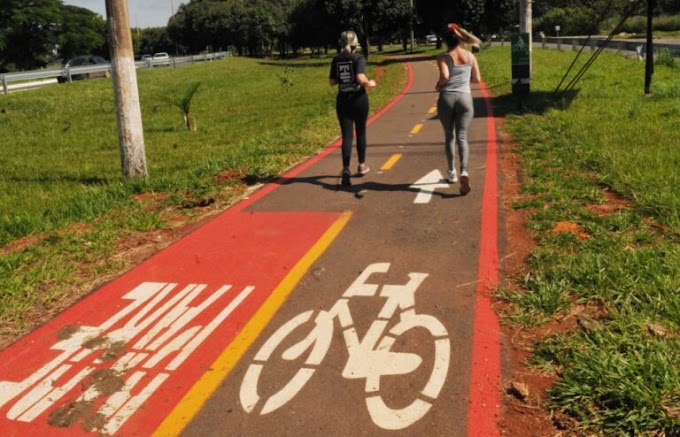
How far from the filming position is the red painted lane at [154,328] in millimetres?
3545

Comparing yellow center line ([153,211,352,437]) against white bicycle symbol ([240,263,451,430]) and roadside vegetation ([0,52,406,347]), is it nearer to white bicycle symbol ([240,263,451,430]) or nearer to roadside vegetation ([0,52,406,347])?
white bicycle symbol ([240,263,451,430])

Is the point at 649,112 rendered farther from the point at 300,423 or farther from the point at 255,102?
the point at 255,102

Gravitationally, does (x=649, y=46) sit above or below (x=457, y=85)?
above

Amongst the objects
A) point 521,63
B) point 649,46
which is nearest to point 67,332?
point 521,63

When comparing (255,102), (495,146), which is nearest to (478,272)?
(495,146)

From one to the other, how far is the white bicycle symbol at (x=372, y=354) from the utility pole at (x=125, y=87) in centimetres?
549

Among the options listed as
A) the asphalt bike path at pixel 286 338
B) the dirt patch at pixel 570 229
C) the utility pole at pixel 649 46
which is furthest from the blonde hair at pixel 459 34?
the utility pole at pixel 649 46

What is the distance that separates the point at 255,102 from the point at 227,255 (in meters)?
16.8

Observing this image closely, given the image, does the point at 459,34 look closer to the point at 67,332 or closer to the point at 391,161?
the point at 391,161

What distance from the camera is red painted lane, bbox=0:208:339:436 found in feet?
11.6

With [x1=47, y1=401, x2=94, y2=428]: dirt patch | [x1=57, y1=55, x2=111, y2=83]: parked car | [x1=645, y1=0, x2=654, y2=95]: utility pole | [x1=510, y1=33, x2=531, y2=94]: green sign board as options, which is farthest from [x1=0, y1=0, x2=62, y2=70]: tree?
[x1=47, y1=401, x2=94, y2=428]: dirt patch

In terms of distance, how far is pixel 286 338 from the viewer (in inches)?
165

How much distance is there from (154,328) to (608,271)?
352 cm

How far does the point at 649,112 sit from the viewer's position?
12.3m
